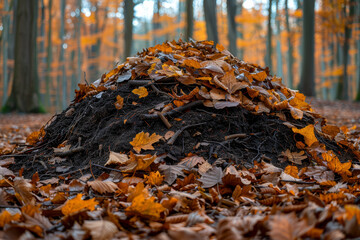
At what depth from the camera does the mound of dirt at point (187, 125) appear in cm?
200

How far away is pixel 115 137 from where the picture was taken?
2143mm

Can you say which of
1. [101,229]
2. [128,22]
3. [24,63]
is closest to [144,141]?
[101,229]

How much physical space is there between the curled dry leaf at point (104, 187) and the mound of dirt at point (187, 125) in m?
0.21

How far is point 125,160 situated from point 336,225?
4.01 ft

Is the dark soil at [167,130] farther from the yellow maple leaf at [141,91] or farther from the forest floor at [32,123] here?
the forest floor at [32,123]

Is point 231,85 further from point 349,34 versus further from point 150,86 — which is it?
point 349,34

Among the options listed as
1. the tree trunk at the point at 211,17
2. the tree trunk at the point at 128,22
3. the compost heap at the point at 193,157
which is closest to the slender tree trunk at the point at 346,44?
the tree trunk at the point at 211,17

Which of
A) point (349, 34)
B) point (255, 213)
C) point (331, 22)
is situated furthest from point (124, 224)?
point (331, 22)

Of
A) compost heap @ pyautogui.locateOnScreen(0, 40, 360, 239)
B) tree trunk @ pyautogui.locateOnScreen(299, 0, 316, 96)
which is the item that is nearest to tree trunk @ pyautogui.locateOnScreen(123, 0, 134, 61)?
tree trunk @ pyautogui.locateOnScreen(299, 0, 316, 96)

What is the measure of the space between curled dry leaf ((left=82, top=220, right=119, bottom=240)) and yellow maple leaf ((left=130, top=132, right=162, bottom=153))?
0.87 m

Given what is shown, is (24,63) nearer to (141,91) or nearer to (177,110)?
(141,91)

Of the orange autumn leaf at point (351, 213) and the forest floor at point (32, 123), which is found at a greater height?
the orange autumn leaf at point (351, 213)

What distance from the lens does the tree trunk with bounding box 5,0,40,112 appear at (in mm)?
8961

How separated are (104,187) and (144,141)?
0.49 meters
